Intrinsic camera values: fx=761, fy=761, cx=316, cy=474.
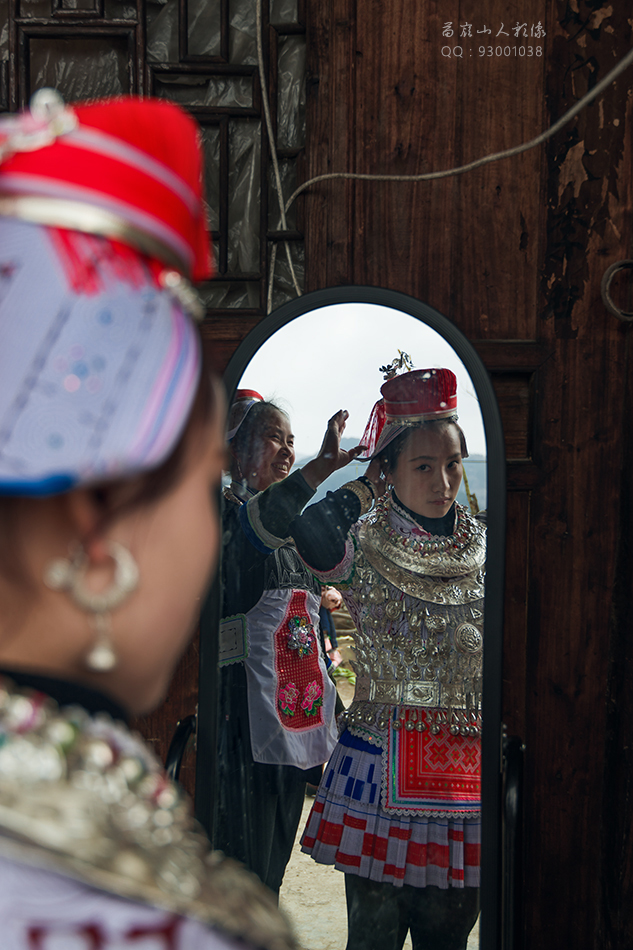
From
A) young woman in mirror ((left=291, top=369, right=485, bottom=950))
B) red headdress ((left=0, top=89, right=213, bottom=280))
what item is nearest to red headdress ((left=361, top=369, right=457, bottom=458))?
young woman in mirror ((left=291, top=369, right=485, bottom=950))

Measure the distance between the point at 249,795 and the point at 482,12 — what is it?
5.13 ft

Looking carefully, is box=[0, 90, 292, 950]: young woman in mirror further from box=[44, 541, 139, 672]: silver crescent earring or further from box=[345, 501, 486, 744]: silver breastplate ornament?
box=[345, 501, 486, 744]: silver breastplate ornament

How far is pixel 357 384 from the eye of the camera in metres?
1.36

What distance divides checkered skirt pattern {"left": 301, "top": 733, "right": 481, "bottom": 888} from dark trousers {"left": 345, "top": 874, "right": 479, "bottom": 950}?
17mm

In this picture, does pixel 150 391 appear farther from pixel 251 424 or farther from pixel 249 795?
pixel 249 795

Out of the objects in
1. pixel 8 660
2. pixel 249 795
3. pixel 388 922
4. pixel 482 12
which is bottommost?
pixel 388 922

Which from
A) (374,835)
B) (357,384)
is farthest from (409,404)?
(374,835)

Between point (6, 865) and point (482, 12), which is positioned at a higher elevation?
point (482, 12)

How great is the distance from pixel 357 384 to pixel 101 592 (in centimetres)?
97

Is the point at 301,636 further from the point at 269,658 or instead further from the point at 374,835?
the point at 374,835

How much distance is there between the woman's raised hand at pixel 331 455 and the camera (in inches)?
53.9

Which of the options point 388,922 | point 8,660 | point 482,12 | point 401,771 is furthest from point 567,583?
point 8,660

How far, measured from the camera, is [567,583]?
5.08 ft

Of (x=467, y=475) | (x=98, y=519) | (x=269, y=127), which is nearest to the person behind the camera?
(x=98, y=519)
